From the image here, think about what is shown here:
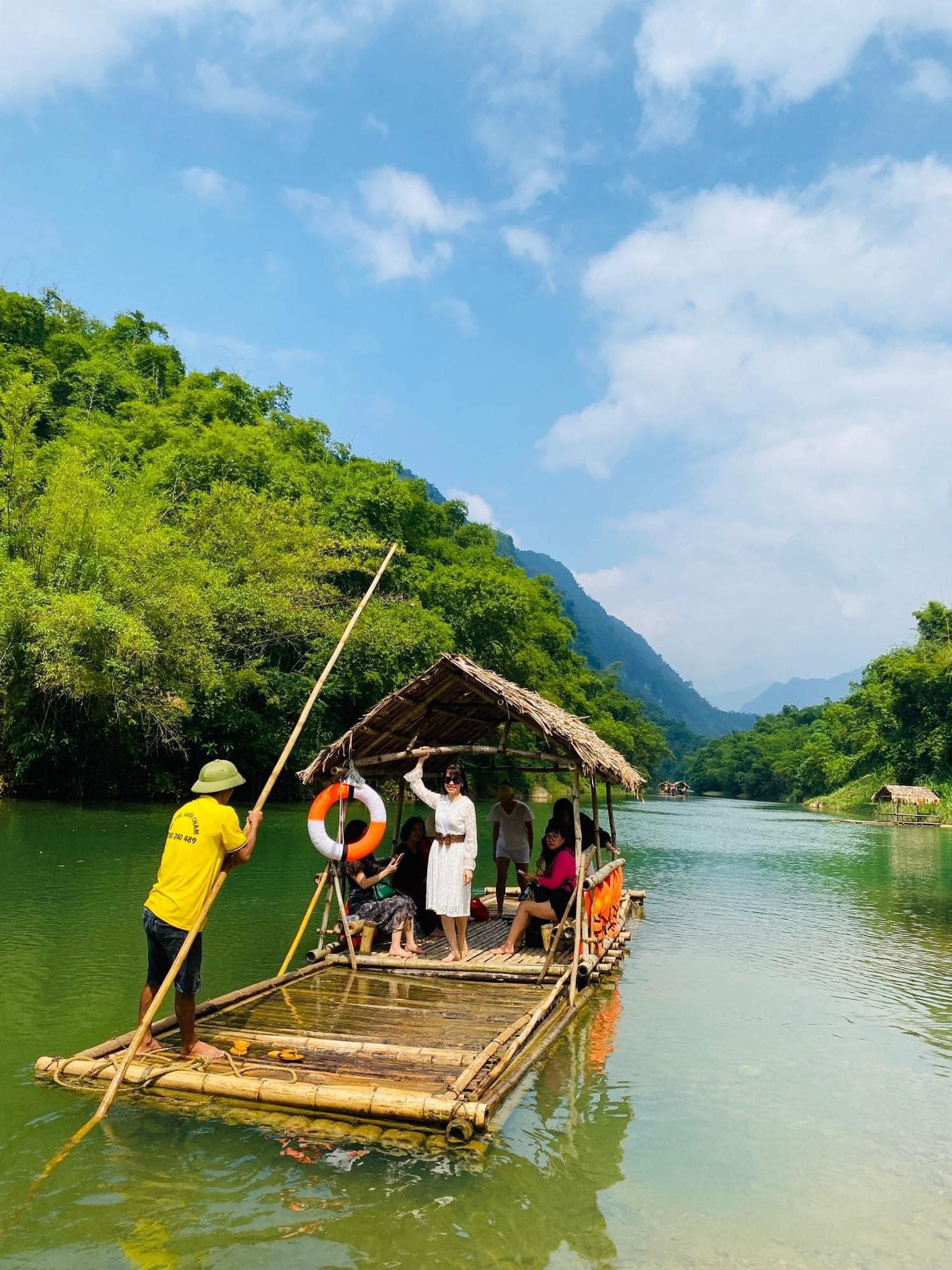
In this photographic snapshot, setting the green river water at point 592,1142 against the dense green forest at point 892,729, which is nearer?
the green river water at point 592,1142

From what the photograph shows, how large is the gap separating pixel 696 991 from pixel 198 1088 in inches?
217

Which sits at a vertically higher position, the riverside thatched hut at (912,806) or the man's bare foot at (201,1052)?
the riverside thatched hut at (912,806)

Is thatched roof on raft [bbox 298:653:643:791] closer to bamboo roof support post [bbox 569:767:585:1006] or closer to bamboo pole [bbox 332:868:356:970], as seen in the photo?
bamboo roof support post [bbox 569:767:585:1006]

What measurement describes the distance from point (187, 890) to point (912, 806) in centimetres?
4116

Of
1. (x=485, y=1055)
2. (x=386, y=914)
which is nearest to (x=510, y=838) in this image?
(x=386, y=914)

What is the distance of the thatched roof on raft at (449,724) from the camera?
7.83m

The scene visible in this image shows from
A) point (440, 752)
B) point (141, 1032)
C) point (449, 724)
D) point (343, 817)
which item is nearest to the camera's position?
point (141, 1032)

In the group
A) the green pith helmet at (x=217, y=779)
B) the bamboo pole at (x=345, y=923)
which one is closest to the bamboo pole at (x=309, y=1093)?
the green pith helmet at (x=217, y=779)

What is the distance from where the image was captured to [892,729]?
49.9m

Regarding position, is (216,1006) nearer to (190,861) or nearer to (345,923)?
(190,861)

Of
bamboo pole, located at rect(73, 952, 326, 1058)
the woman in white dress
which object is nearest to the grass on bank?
the woman in white dress

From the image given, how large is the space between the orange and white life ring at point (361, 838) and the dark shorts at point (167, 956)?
227 cm

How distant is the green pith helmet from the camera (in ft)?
18.4

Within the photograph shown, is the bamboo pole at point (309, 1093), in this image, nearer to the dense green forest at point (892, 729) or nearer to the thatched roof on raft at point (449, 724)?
the thatched roof on raft at point (449, 724)
